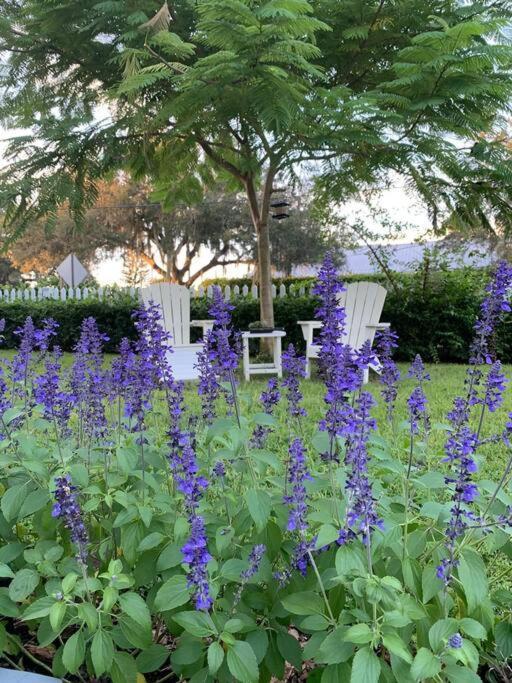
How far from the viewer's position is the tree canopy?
409cm

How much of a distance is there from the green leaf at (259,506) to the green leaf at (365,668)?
13.7 inches

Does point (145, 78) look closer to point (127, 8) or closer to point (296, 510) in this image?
point (127, 8)

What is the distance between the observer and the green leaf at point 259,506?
49.2 inches

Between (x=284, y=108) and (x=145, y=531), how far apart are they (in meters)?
3.58

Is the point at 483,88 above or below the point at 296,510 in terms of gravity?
above

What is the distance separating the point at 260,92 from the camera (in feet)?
13.8

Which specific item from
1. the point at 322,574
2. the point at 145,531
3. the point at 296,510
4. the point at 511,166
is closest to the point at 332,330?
the point at 296,510

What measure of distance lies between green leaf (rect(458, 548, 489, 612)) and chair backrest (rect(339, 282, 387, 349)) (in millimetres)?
6082

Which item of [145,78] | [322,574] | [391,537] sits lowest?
[322,574]

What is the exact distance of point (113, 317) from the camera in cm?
1059

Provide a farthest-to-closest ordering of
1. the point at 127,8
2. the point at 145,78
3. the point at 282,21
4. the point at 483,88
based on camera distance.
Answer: the point at 127,8 < the point at 483,88 < the point at 145,78 < the point at 282,21

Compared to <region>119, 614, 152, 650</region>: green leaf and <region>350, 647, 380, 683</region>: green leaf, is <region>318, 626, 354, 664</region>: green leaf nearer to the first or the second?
<region>350, 647, 380, 683</region>: green leaf

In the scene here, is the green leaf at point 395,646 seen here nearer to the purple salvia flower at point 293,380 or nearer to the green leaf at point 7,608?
the purple salvia flower at point 293,380

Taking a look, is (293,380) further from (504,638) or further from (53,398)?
(504,638)
